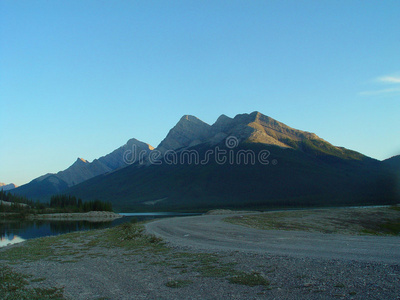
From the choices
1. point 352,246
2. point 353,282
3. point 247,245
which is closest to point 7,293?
point 353,282

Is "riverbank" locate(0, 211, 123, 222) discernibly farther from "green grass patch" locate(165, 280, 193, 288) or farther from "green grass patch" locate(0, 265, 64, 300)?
"green grass patch" locate(165, 280, 193, 288)

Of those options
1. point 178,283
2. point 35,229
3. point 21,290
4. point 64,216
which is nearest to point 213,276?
point 178,283

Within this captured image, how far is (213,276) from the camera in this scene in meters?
18.3

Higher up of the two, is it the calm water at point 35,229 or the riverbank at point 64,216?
the calm water at point 35,229

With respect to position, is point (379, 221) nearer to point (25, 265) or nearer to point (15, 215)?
point (25, 265)

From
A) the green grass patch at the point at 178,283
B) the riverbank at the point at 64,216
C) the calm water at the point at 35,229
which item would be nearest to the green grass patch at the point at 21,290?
the green grass patch at the point at 178,283

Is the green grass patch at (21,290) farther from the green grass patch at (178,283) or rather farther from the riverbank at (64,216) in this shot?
the riverbank at (64,216)

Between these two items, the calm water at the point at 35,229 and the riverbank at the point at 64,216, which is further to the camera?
the riverbank at the point at 64,216

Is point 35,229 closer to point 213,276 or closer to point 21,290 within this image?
point 21,290

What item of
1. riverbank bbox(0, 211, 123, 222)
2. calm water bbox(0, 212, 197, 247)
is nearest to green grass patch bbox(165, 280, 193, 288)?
calm water bbox(0, 212, 197, 247)

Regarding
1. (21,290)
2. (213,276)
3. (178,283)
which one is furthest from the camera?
(213,276)

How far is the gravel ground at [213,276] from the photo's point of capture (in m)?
14.6

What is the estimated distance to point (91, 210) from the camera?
600ft

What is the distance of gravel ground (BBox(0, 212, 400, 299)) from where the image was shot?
47.8ft
